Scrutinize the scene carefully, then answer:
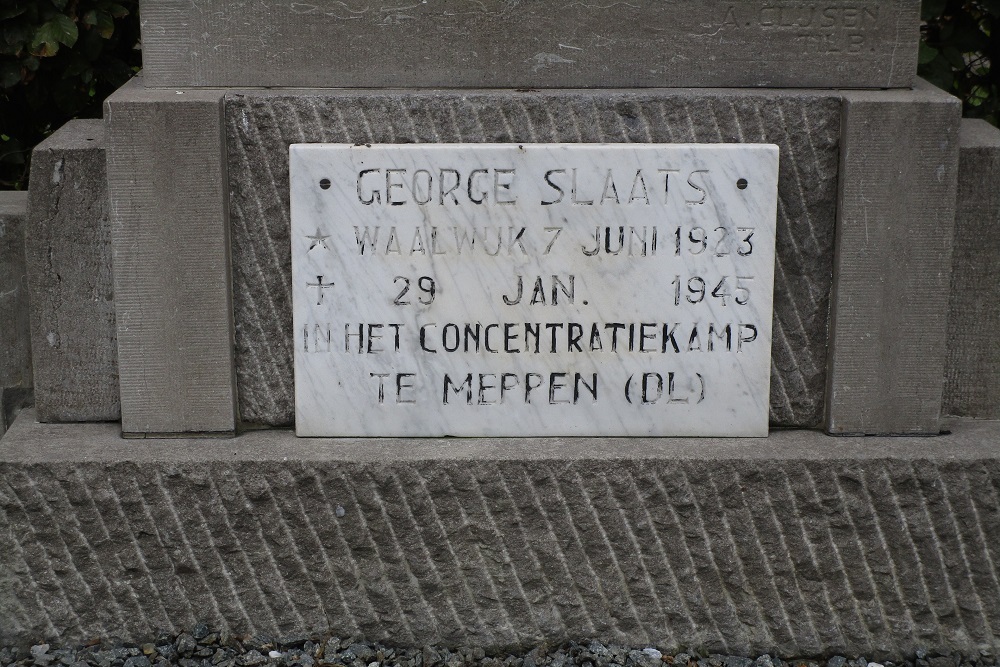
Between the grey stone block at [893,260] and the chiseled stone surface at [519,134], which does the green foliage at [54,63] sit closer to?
the chiseled stone surface at [519,134]

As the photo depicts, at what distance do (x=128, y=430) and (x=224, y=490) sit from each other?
321 millimetres

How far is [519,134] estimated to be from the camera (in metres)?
3.07

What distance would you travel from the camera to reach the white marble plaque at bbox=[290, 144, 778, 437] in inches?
121

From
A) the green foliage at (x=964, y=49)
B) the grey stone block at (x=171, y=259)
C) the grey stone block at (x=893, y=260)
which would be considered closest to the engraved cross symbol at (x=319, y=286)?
the grey stone block at (x=171, y=259)

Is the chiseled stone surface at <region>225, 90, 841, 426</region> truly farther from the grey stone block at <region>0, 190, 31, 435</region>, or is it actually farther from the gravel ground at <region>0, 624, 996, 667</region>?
the gravel ground at <region>0, 624, 996, 667</region>

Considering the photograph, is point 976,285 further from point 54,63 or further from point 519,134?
point 54,63

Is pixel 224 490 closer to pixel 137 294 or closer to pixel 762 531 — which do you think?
pixel 137 294

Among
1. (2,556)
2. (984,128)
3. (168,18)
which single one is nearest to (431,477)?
(2,556)

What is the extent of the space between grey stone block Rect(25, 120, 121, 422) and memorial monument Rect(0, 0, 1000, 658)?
0.01m

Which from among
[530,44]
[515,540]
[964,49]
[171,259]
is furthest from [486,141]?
[964,49]

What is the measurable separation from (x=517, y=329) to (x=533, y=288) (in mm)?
113

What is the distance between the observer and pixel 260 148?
306cm

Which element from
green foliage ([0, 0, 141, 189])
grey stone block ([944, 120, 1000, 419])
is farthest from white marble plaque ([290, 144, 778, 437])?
green foliage ([0, 0, 141, 189])

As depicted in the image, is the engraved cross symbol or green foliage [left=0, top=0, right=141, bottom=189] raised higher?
green foliage [left=0, top=0, right=141, bottom=189]
